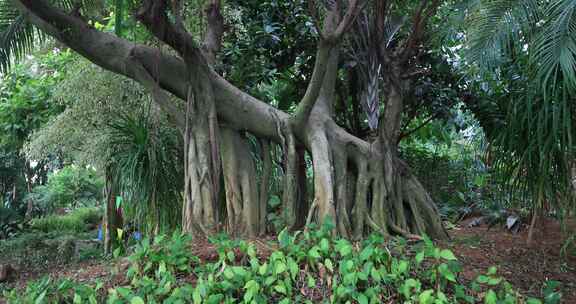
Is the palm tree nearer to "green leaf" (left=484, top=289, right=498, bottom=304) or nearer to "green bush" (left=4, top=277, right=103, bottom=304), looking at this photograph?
"green leaf" (left=484, top=289, right=498, bottom=304)

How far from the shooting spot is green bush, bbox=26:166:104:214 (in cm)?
1561

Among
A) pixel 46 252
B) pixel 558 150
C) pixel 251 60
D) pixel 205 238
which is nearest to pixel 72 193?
pixel 46 252

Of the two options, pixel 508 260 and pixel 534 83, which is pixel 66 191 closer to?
pixel 508 260

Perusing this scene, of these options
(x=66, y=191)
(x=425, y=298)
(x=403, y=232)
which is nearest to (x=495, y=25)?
(x=403, y=232)

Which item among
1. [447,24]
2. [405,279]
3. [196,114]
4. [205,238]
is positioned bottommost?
[405,279]

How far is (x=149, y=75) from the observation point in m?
5.57

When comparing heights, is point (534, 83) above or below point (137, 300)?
above

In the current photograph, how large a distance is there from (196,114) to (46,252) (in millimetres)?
5031

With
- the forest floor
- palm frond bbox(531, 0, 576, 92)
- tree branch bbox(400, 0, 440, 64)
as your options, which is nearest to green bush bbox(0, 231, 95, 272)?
the forest floor

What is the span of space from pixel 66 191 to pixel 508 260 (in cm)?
1418

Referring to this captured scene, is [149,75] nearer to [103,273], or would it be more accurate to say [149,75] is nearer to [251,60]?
[251,60]

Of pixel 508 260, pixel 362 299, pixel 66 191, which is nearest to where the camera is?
pixel 362 299

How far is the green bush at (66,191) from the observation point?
1561 centimetres

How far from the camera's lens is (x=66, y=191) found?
648 inches
